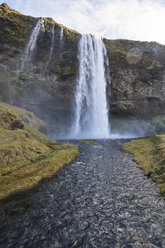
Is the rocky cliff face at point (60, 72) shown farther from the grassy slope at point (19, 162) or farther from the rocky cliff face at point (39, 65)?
the grassy slope at point (19, 162)

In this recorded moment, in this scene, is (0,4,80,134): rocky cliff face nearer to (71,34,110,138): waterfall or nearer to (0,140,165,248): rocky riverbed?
(71,34,110,138): waterfall

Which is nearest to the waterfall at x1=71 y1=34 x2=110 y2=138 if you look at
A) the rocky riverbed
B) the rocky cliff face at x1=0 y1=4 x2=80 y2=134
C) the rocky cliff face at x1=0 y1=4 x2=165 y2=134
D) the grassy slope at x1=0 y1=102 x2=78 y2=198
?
the rocky cliff face at x1=0 y1=4 x2=165 y2=134

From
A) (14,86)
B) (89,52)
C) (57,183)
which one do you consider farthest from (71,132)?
(57,183)

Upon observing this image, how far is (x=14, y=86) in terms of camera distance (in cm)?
4078

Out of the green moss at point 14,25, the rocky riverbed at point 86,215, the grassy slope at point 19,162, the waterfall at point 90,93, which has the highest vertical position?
the green moss at point 14,25

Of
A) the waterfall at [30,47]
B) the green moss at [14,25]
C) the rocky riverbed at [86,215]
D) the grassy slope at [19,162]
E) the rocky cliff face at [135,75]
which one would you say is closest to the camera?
the rocky riverbed at [86,215]

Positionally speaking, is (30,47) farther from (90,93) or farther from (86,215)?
(86,215)

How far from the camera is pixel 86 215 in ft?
23.7

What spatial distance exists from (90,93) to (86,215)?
42.3 meters

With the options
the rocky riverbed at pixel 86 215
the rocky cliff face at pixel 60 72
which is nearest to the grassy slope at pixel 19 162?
the rocky riverbed at pixel 86 215

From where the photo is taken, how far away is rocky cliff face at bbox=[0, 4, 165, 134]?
4044cm

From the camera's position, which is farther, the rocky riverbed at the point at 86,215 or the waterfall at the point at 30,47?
the waterfall at the point at 30,47

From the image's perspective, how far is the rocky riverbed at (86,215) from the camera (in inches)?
223

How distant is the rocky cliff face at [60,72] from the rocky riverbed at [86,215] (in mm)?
36573
